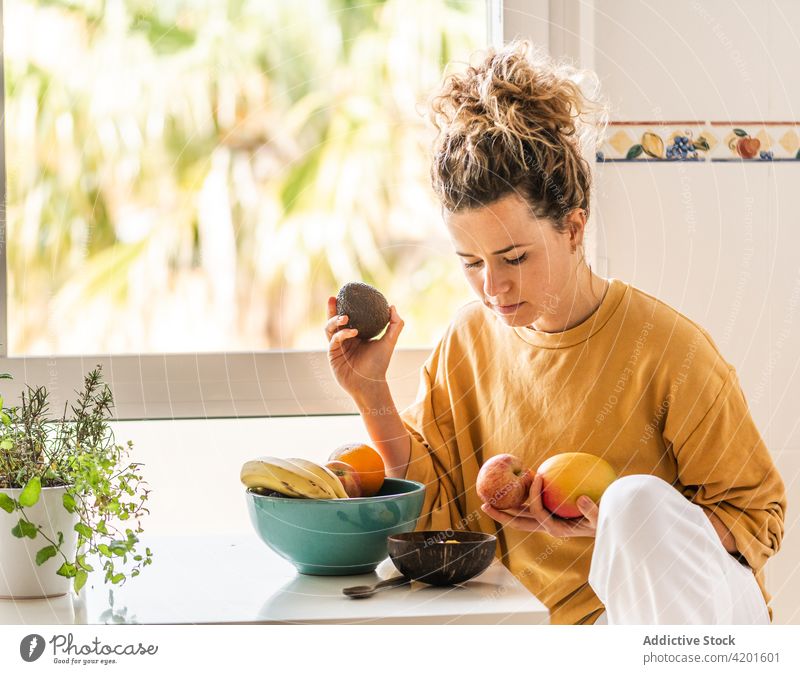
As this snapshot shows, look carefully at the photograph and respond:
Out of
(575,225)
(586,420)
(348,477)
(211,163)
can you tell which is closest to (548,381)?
(586,420)

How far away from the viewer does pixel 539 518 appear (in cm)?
96

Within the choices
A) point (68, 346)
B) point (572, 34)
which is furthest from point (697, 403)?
point (68, 346)

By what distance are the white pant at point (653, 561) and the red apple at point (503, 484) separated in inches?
3.7

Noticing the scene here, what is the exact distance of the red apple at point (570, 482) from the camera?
0.93 meters

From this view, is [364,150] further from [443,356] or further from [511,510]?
[511,510]

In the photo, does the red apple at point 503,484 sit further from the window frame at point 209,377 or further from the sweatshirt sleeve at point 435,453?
the window frame at point 209,377

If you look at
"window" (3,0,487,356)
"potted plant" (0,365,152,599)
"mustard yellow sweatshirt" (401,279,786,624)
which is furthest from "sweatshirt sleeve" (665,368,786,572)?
"potted plant" (0,365,152,599)

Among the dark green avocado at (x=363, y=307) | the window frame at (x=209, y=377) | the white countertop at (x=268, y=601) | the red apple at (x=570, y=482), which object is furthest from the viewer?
the window frame at (x=209, y=377)

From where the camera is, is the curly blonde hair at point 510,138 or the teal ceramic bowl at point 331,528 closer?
the teal ceramic bowl at point 331,528

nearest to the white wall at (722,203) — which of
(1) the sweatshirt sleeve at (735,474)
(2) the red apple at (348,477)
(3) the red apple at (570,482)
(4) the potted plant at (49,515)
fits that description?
(1) the sweatshirt sleeve at (735,474)

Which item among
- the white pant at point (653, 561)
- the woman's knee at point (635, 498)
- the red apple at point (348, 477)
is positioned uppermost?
the red apple at point (348, 477)

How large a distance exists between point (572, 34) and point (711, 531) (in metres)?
0.67

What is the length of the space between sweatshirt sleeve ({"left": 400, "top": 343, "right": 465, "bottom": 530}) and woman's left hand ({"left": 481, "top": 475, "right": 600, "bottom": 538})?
156 millimetres

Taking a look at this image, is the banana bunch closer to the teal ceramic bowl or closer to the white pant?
the teal ceramic bowl
